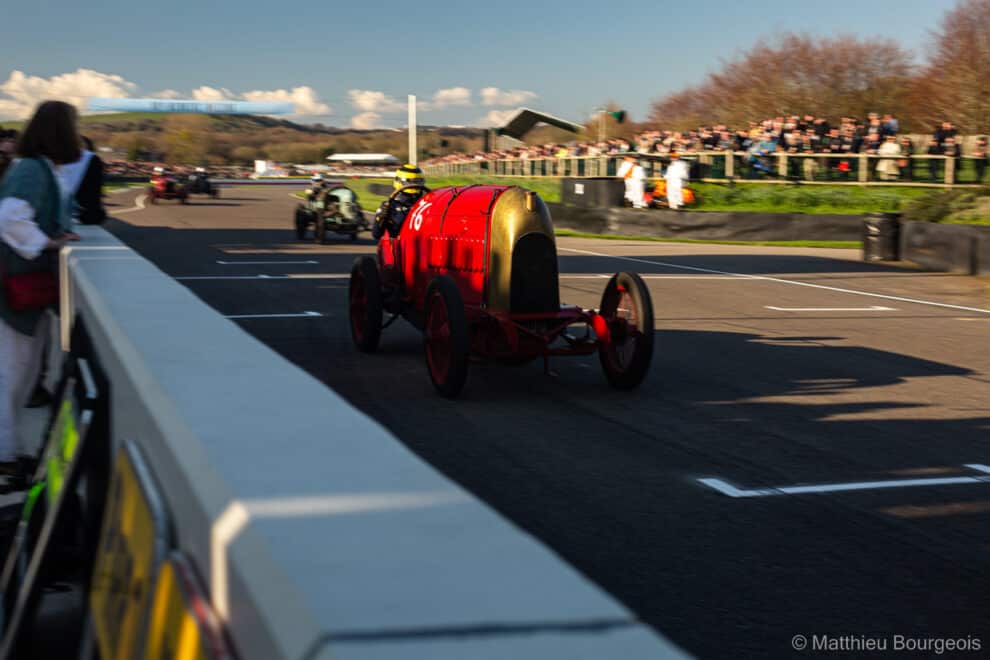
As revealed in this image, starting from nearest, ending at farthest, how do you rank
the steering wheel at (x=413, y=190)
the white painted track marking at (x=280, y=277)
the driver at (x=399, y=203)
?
the driver at (x=399, y=203), the steering wheel at (x=413, y=190), the white painted track marking at (x=280, y=277)

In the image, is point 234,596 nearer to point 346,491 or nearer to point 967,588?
point 346,491

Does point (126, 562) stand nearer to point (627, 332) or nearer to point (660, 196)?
point (627, 332)

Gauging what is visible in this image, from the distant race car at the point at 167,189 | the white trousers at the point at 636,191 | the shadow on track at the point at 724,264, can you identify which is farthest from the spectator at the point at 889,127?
the distant race car at the point at 167,189

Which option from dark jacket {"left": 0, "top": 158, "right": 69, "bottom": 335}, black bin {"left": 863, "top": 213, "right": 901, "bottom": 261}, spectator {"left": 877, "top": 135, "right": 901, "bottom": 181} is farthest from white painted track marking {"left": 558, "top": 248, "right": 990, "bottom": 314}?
dark jacket {"left": 0, "top": 158, "right": 69, "bottom": 335}

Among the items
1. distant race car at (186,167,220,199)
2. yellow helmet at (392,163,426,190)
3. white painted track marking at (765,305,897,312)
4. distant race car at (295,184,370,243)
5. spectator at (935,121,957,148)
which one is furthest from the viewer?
distant race car at (186,167,220,199)

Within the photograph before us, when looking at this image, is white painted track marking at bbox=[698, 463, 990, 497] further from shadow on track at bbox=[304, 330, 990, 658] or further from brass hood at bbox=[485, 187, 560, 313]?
brass hood at bbox=[485, 187, 560, 313]

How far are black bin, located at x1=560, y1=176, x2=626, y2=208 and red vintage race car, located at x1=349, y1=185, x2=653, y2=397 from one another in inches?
944

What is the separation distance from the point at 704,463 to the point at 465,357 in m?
2.13

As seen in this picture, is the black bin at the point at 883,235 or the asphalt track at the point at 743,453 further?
the black bin at the point at 883,235

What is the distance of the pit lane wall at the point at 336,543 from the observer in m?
1.46

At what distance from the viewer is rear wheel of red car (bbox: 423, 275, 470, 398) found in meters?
8.08

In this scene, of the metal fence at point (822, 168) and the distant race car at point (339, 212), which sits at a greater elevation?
the metal fence at point (822, 168)

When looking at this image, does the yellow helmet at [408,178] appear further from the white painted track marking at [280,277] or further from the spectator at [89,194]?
the white painted track marking at [280,277]

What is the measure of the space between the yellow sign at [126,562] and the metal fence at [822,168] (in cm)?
2901
